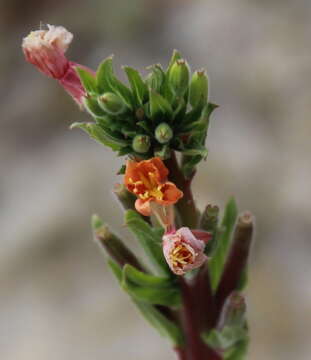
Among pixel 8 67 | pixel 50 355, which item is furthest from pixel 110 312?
pixel 8 67

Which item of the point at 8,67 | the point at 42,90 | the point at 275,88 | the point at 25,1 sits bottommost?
the point at 275,88

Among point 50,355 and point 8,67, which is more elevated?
point 8,67

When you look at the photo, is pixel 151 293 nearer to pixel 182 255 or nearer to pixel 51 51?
pixel 182 255

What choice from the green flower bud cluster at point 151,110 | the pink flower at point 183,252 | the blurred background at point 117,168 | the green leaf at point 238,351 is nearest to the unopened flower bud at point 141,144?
the green flower bud cluster at point 151,110

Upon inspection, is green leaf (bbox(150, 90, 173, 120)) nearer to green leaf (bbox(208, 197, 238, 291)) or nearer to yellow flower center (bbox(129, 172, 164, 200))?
yellow flower center (bbox(129, 172, 164, 200))

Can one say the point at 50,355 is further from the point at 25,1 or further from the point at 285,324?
the point at 25,1

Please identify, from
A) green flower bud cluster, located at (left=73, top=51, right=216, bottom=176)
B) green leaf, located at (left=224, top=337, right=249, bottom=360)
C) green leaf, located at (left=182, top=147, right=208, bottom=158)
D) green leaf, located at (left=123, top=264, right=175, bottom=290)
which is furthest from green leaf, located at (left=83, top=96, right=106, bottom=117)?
green leaf, located at (left=224, top=337, right=249, bottom=360)
